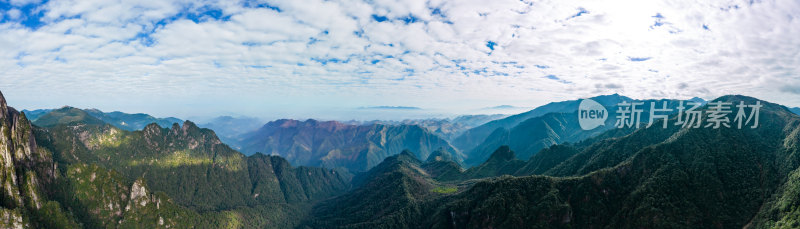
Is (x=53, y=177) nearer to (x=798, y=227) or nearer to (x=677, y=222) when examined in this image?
(x=677, y=222)

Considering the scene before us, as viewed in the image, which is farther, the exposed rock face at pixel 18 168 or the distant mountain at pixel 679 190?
the exposed rock face at pixel 18 168

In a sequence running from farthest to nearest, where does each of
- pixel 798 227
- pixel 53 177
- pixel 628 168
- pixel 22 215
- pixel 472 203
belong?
1. pixel 53 177
2. pixel 472 203
3. pixel 628 168
4. pixel 22 215
5. pixel 798 227

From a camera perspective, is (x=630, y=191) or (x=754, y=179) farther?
(x=630, y=191)

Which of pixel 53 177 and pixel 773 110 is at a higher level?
pixel 773 110

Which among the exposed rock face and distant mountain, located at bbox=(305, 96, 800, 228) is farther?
the exposed rock face

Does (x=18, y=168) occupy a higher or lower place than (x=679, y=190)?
lower

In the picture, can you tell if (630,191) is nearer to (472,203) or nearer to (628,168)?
(628,168)

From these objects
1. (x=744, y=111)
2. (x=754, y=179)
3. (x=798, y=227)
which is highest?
(x=744, y=111)

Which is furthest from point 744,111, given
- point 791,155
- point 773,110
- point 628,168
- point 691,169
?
point 628,168

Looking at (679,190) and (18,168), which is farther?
(18,168)

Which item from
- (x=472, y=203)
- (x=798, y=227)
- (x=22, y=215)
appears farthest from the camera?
(x=472, y=203)
